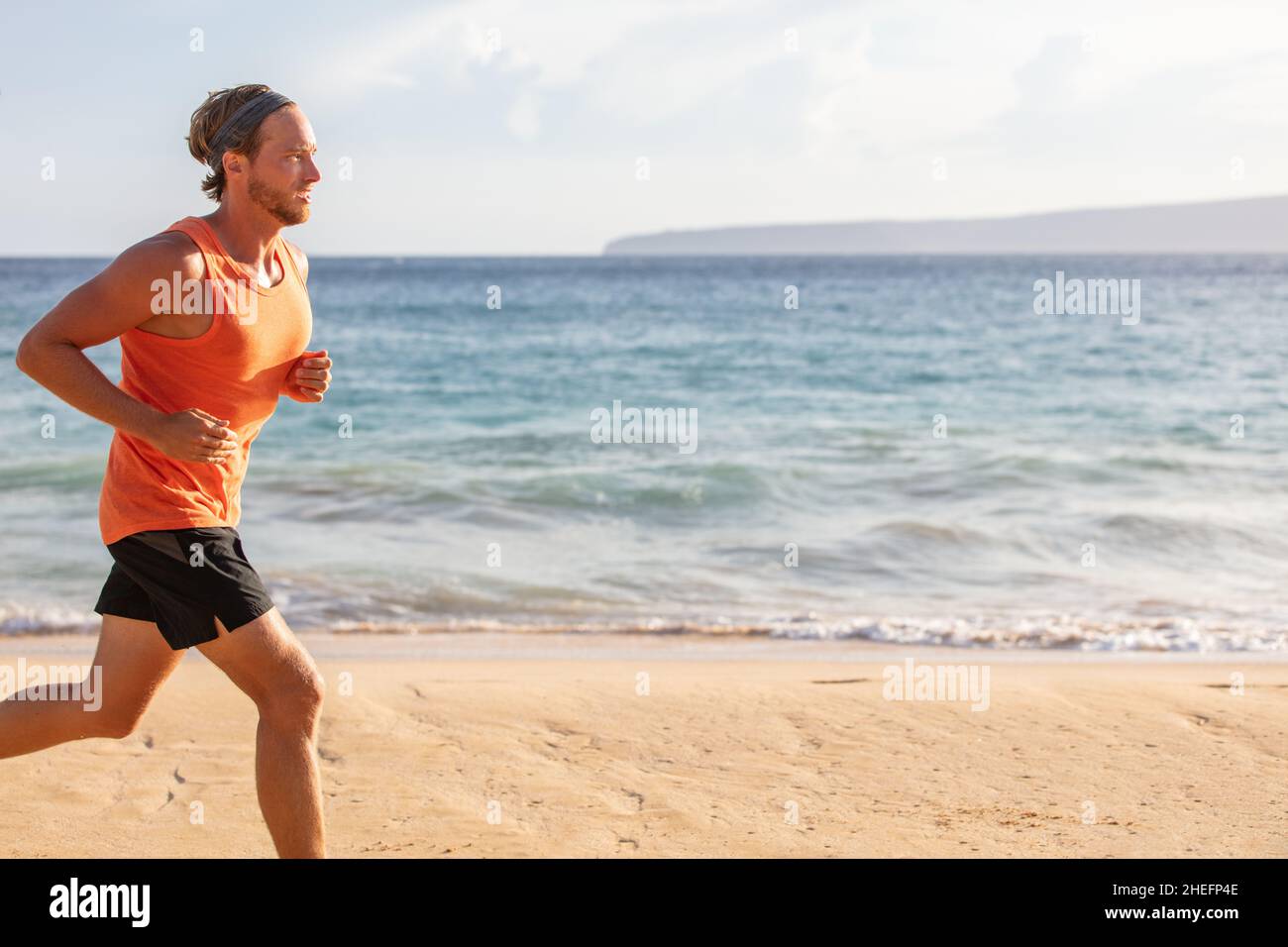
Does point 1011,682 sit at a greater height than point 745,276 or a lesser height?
lesser

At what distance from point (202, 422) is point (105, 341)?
0.88 ft

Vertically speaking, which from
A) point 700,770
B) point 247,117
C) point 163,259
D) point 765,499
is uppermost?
point 247,117

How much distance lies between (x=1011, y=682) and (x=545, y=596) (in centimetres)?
342

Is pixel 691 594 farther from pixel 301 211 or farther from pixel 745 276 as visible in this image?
pixel 745 276

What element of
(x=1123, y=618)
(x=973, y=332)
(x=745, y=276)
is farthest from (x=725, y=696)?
(x=745, y=276)

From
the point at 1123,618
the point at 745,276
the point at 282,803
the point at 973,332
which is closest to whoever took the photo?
the point at 282,803

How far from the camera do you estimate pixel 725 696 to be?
524cm

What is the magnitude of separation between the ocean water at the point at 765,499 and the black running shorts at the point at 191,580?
14.8 ft

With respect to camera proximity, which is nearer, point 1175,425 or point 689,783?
point 689,783

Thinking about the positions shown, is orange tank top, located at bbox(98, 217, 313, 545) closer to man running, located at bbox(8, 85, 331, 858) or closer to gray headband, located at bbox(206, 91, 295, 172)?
man running, located at bbox(8, 85, 331, 858)

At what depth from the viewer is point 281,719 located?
284 centimetres

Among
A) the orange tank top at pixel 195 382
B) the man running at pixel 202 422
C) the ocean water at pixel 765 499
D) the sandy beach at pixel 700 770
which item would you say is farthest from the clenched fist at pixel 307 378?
the ocean water at pixel 765 499

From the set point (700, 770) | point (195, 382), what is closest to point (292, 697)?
point (195, 382)

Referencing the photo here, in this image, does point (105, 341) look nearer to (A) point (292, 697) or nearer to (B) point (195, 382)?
(B) point (195, 382)
